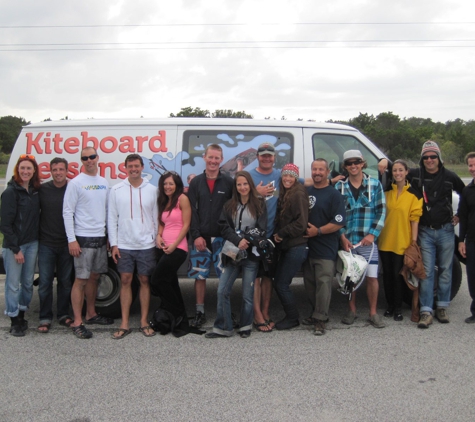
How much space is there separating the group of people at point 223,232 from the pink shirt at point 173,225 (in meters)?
0.01

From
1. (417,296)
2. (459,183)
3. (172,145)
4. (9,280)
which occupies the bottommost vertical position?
(417,296)

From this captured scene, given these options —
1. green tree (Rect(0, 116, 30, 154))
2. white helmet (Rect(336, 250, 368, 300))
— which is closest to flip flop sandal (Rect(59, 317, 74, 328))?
white helmet (Rect(336, 250, 368, 300))

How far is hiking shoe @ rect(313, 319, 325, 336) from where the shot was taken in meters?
4.88

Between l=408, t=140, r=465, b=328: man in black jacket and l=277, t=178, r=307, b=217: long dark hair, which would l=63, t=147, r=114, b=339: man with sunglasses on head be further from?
→ l=408, t=140, r=465, b=328: man in black jacket

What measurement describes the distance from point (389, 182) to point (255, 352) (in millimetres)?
2369

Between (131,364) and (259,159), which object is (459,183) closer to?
(259,159)

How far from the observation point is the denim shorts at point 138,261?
4.89 m

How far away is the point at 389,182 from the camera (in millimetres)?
5316

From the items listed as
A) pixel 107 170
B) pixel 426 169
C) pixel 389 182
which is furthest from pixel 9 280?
pixel 426 169

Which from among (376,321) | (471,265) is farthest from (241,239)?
(471,265)

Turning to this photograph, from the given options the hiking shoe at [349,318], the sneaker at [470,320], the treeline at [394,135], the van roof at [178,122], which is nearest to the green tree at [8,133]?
the treeline at [394,135]

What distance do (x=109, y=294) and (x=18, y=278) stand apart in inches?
38.4

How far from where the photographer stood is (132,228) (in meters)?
4.87

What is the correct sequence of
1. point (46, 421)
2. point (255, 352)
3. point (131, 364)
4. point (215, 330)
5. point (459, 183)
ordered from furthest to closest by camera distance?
point (459, 183) < point (215, 330) < point (255, 352) < point (131, 364) < point (46, 421)
